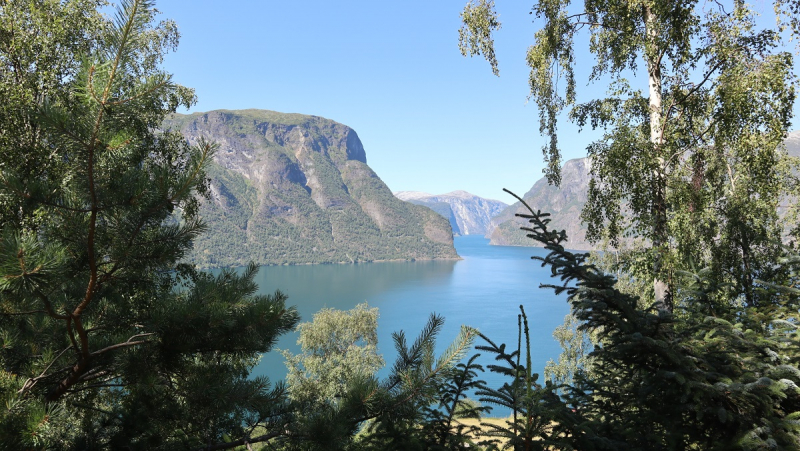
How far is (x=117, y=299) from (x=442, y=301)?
74684 millimetres

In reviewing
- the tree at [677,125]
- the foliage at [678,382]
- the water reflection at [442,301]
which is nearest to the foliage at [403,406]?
the foliage at [678,382]

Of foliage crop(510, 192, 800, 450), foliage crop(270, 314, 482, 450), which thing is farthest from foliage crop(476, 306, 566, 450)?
foliage crop(270, 314, 482, 450)

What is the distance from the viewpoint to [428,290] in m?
91.0

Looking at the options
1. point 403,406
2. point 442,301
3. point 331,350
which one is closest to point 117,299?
point 403,406

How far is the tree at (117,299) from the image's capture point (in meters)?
1.82

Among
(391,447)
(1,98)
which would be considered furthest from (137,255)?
(1,98)

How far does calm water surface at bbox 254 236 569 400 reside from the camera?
4862 cm

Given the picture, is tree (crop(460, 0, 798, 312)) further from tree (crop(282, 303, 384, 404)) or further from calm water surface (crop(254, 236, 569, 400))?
calm water surface (crop(254, 236, 569, 400))

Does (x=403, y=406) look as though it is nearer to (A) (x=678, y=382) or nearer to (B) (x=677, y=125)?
(A) (x=678, y=382)

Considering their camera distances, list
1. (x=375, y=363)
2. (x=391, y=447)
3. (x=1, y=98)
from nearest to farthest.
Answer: (x=391, y=447)
(x=1, y=98)
(x=375, y=363)

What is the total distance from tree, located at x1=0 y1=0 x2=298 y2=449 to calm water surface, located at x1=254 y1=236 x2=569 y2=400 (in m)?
28.5

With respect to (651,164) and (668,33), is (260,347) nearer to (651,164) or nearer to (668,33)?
(651,164)

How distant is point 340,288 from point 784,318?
8956cm

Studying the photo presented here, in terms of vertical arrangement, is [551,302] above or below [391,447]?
below
